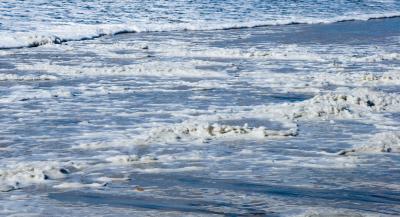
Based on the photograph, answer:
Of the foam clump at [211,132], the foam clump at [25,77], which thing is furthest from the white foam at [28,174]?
the foam clump at [25,77]

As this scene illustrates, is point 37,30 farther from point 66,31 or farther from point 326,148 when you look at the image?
point 326,148

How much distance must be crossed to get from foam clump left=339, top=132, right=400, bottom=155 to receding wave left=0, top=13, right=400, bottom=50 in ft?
56.0

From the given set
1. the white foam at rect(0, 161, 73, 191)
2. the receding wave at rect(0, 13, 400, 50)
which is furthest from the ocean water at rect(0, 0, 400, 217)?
the receding wave at rect(0, 13, 400, 50)

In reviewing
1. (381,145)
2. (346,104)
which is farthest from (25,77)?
(381,145)

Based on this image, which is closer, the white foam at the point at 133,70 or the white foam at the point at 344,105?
the white foam at the point at 344,105

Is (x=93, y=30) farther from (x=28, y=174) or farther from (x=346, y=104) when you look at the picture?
(x=28, y=174)

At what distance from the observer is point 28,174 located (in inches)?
324

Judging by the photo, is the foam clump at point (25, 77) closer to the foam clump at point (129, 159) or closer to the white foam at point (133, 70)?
the white foam at point (133, 70)

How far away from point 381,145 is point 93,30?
2267 cm

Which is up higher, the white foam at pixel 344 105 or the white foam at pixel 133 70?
the white foam at pixel 344 105

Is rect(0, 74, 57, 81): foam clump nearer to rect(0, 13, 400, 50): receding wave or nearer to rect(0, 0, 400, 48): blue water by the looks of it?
rect(0, 13, 400, 50): receding wave

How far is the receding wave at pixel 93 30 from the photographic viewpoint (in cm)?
2695

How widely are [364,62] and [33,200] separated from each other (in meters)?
13.8

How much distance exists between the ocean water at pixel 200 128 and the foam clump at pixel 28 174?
17mm
